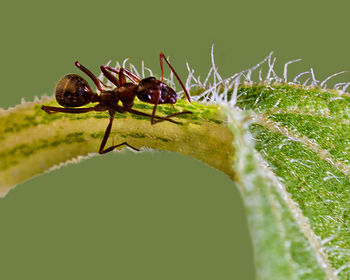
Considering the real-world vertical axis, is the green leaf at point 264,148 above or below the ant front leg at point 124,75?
below

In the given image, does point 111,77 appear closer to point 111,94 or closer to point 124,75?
point 124,75

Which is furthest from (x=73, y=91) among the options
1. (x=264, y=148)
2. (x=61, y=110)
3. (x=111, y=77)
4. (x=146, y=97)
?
(x=264, y=148)

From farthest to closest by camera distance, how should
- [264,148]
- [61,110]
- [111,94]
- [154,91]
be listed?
[111,94]
[61,110]
[154,91]
[264,148]

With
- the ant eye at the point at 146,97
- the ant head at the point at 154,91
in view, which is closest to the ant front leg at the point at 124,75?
the ant head at the point at 154,91

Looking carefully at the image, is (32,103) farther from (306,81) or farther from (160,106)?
(306,81)

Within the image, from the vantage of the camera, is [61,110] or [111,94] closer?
[61,110]

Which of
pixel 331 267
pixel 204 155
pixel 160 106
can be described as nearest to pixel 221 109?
pixel 204 155

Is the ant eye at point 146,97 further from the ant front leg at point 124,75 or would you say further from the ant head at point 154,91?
the ant front leg at point 124,75
